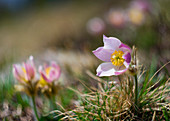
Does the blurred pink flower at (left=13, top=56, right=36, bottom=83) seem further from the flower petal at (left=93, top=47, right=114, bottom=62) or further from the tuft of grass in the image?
the flower petal at (left=93, top=47, right=114, bottom=62)

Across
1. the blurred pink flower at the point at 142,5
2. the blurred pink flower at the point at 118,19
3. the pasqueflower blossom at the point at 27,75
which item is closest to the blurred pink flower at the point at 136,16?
the blurred pink flower at the point at 142,5

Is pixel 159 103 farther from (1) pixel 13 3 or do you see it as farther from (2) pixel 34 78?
(1) pixel 13 3

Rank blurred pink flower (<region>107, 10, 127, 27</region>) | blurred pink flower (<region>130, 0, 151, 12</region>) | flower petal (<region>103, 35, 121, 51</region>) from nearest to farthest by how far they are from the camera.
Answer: flower petal (<region>103, 35, 121, 51</region>) < blurred pink flower (<region>130, 0, 151, 12</region>) < blurred pink flower (<region>107, 10, 127, 27</region>)

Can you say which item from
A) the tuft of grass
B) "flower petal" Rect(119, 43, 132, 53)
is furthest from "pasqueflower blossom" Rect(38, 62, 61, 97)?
"flower petal" Rect(119, 43, 132, 53)

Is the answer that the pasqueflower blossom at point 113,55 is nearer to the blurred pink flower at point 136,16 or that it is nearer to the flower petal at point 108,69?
the flower petal at point 108,69

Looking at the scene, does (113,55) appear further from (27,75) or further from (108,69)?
(27,75)

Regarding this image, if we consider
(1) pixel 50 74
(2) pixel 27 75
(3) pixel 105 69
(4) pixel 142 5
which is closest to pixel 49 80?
(1) pixel 50 74
